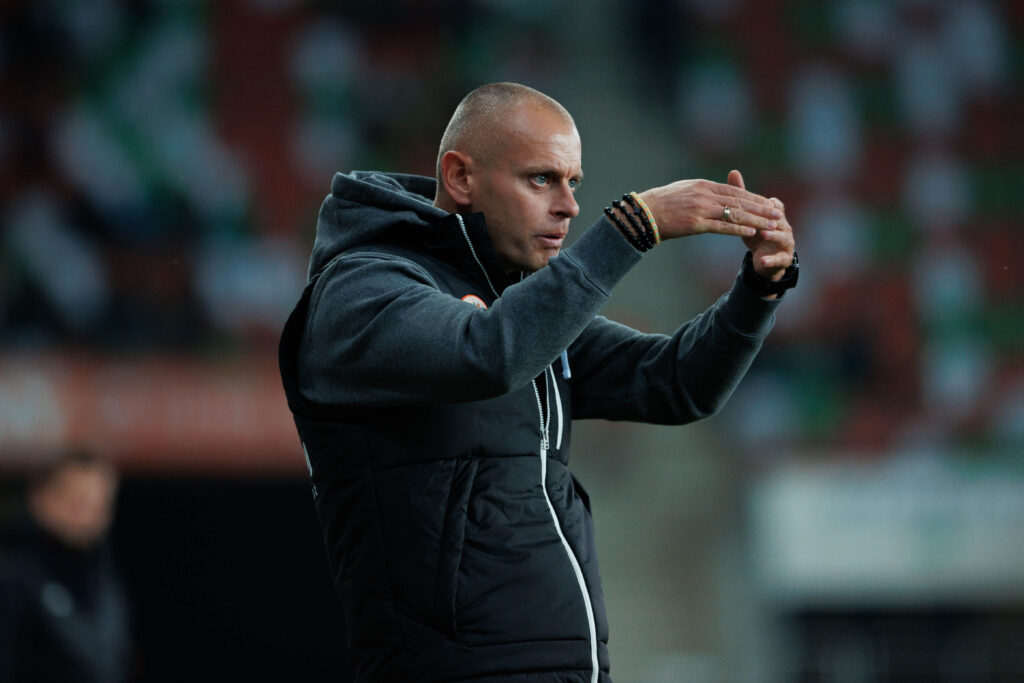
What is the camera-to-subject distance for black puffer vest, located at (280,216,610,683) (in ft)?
7.08

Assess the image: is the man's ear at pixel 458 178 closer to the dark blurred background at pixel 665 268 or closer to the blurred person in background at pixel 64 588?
the blurred person in background at pixel 64 588

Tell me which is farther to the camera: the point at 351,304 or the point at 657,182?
the point at 657,182

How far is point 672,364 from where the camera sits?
270 cm

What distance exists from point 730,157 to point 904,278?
6.48 ft

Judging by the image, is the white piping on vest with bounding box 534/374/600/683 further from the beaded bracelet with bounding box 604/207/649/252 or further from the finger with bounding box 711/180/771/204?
the finger with bounding box 711/180/771/204

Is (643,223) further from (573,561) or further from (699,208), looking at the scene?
(573,561)

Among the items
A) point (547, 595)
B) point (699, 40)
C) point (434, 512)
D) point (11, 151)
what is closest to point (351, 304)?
point (434, 512)

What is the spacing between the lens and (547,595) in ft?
7.26

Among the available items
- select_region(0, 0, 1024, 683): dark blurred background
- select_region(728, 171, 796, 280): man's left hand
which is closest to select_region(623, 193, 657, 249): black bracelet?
select_region(728, 171, 796, 280): man's left hand

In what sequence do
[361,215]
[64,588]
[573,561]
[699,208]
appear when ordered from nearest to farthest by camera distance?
[699,208], [573,561], [361,215], [64,588]

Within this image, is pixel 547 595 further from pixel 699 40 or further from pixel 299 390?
pixel 699 40

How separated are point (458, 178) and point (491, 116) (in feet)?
0.45

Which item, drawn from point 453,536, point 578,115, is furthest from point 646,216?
point 578,115

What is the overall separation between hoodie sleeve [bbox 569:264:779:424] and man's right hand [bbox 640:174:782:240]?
1.09 feet
